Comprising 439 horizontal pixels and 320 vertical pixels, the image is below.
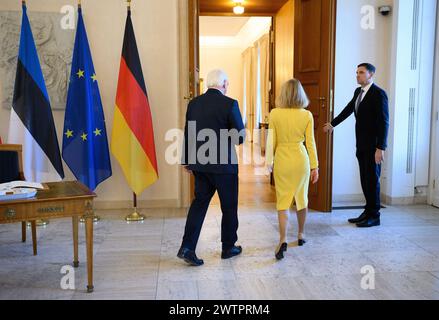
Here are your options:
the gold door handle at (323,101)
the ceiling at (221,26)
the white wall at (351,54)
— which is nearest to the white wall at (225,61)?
the ceiling at (221,26)

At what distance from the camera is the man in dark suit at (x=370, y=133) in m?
4.37

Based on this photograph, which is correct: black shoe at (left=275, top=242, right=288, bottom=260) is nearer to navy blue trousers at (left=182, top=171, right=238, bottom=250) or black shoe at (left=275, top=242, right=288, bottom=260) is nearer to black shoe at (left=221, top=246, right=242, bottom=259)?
black shoe at (left=221, top=246, right=242, bottom=259)

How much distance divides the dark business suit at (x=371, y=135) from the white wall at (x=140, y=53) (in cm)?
210

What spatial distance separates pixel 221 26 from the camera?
12188 mm

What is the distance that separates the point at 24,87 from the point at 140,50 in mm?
1363

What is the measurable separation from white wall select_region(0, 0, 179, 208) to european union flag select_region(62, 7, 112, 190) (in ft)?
1.34

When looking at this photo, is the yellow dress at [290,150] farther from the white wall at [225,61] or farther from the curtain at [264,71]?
the white wall at [225,61]

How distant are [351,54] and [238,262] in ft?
10.6

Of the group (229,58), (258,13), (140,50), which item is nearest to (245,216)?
(140,50)

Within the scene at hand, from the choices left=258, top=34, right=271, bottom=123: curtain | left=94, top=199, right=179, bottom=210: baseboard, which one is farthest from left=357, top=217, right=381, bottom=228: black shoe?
left=258, top=34, right=271, bottom=123: curtain

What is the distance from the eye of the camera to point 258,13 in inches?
275
